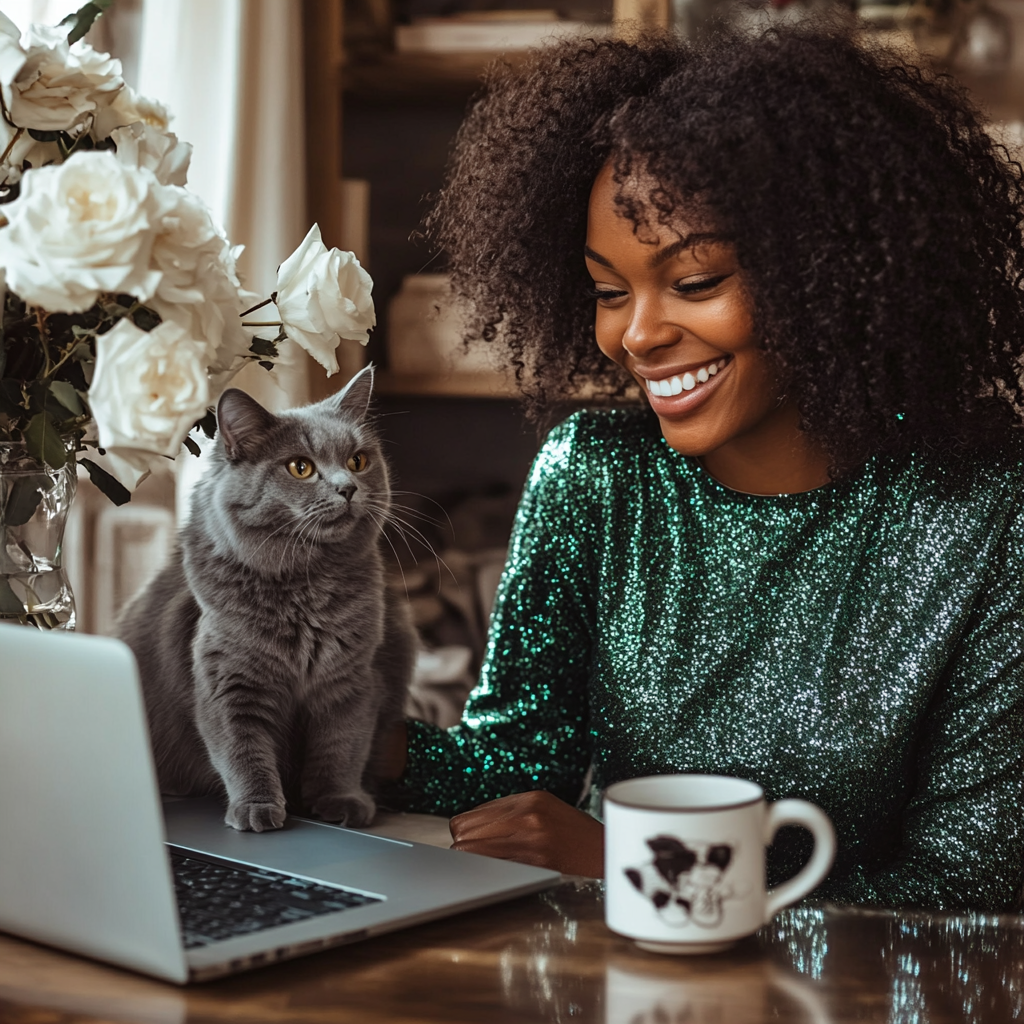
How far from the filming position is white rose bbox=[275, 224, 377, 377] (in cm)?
85

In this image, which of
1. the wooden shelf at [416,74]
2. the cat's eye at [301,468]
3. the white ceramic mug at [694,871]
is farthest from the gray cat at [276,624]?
the wooden shelf at [416,74]

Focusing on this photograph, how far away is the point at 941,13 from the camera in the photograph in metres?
2.12

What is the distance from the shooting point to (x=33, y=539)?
2.80 feet

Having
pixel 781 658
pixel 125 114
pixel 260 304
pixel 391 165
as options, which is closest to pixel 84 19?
pixel 125 114

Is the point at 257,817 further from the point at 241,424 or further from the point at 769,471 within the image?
the point at 769,471

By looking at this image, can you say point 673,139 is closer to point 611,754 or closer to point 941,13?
point 611,754

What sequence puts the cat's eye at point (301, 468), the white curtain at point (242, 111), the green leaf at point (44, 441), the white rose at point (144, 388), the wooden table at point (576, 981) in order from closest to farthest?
the wooden table at point (576, 981)
the white rose at point (144, 388)
the green leaf at point (44, 441)
the cat's eye at point (301, 468)
the white curtain at point (242, 111)

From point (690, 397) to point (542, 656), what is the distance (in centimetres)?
31

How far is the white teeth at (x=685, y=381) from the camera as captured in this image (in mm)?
1080

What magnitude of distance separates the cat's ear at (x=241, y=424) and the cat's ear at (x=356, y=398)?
7cm

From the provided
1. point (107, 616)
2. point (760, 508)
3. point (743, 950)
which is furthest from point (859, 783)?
point (107, 616)

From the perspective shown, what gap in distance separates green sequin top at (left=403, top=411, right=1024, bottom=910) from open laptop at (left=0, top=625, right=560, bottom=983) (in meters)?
0.38

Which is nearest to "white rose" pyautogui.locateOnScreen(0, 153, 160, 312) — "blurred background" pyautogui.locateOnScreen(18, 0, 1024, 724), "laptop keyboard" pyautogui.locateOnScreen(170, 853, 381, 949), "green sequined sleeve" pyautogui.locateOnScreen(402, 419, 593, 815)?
"laptop keyboard" pyautogui.locateOnScreen(170, 853, 381, 949)

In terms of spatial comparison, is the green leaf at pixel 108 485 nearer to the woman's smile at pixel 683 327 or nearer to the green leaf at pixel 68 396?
the green leaf at pixel 68 396
